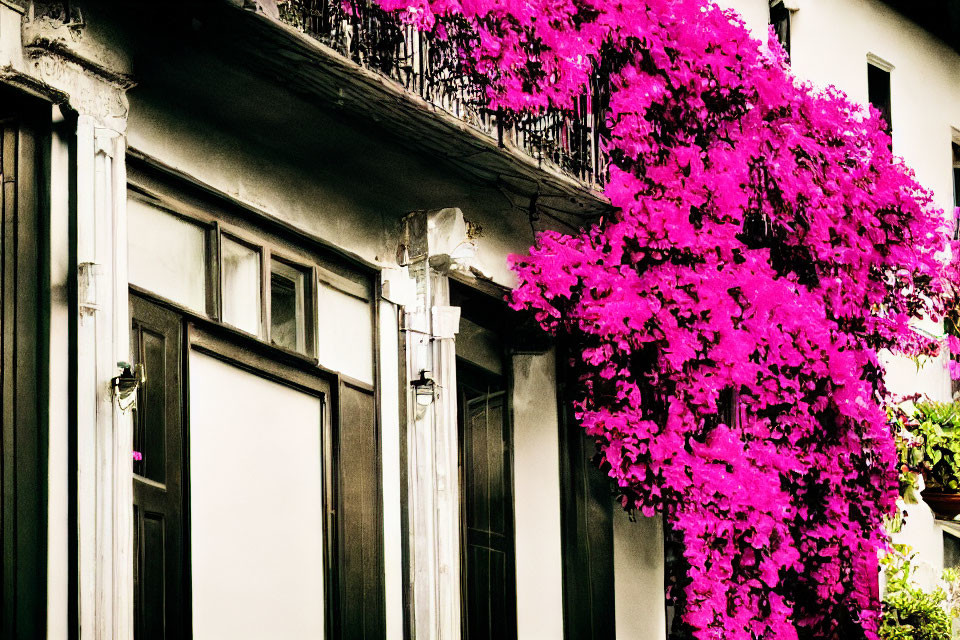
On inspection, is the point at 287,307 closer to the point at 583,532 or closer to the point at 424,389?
the point at 424,389

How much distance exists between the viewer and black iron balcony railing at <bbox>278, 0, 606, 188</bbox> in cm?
910

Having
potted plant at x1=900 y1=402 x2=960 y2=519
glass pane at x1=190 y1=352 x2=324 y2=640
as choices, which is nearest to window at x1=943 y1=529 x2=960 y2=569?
potted plant at x1=900 y1=402 x2=960 y2=519

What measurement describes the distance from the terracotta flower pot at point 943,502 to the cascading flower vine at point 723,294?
106 cm

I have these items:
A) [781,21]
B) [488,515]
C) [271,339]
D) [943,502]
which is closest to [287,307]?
[271,339]

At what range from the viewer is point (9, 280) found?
759 cm

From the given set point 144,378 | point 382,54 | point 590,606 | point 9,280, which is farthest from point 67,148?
point 590,606

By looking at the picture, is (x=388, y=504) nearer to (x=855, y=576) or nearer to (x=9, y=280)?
(x=9, y=280)

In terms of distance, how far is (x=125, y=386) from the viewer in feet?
25.0

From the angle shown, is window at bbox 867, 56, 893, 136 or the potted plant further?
window at bbox 867, 56, 893, 136

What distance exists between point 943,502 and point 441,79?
755 centimetres

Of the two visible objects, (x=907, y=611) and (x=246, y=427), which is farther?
(x=907, y=611)

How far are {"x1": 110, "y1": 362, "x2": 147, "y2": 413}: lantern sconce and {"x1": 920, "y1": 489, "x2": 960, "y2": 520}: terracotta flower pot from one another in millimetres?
9659

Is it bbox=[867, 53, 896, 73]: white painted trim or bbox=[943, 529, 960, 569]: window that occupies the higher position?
bbox=[867, 53, 896, 73]: white painted trim

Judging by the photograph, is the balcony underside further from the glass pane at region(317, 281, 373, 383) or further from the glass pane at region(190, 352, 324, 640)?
the glass pane at region(190, 352, 324, 640)
